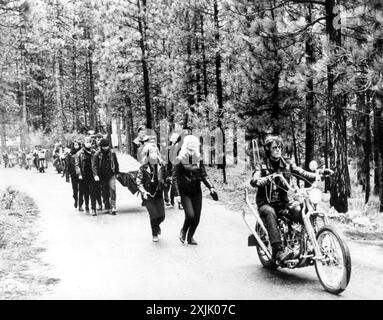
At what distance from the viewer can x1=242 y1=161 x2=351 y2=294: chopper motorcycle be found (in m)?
5.91

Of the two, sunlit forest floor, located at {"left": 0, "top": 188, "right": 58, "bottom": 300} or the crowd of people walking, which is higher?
the crowd of people walking

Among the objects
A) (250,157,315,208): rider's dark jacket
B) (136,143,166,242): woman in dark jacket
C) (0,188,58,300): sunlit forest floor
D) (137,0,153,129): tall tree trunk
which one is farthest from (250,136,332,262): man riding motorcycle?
(137,0,153,129): tall tree trunk

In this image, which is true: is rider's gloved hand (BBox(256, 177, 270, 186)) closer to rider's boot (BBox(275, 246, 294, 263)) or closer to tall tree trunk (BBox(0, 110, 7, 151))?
rider's boot (BBox(275, 246, 294, 263))

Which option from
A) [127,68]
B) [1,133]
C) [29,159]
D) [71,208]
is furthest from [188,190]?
[1,133]

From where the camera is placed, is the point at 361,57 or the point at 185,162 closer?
the point at 185,162

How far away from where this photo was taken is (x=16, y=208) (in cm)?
1523

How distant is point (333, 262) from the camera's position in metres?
6.13

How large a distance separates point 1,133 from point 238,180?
41.2 m

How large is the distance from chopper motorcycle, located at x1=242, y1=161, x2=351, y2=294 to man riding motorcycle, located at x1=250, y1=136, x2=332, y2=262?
0.09 metres

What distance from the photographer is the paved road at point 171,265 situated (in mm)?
6461

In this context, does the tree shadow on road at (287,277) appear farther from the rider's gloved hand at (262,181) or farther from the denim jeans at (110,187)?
the denim jeans at (110,187)

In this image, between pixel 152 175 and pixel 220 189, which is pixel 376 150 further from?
pixel 152 175

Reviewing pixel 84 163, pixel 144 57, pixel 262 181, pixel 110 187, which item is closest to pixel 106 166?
pixel 110 187
